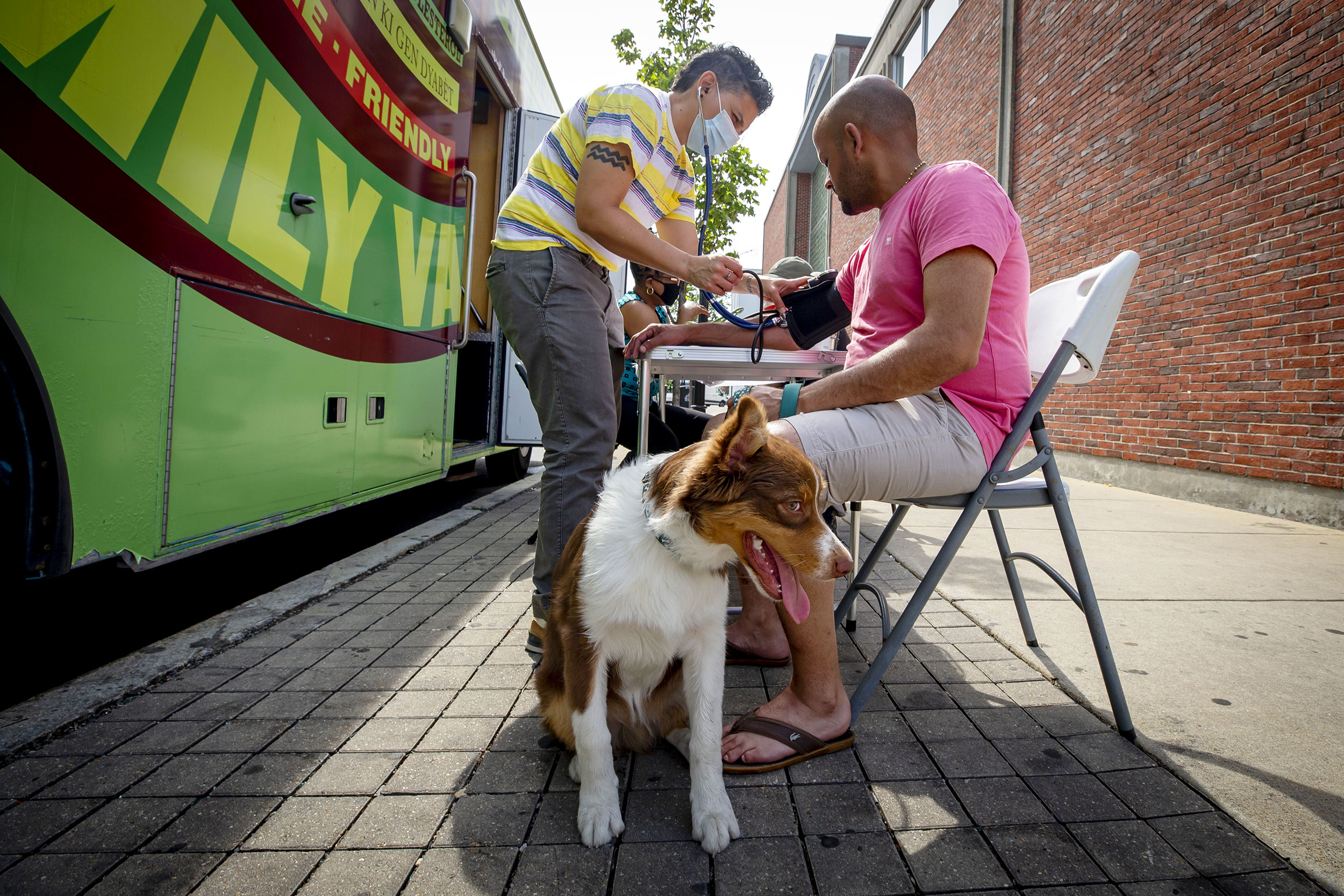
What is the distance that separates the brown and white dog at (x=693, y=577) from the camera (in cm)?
158

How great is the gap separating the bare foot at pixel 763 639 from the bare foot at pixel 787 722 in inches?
23.3

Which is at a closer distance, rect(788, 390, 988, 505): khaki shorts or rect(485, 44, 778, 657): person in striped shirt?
rect(788, 390, 988, 505): khaki shorts

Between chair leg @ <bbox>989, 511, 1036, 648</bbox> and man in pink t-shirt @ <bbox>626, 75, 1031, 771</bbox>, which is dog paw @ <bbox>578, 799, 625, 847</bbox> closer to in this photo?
man in pink t-shirt @ <bbox>626, 75, 1031, 771</bbox>

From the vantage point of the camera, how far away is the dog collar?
64.5 inches

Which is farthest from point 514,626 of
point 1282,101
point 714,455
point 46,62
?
point 1282,101

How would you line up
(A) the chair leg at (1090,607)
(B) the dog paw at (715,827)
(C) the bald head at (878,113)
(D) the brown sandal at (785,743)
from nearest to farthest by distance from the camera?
(B) the dog paw at (715,827) → (D) the brown sandal at (785,743) → (A) the chair leg at (1090,607) → (C) the bald head at (878,113)

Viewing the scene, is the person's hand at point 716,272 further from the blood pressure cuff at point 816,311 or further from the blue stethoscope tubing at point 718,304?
the blood pressure cuff at point 816,311

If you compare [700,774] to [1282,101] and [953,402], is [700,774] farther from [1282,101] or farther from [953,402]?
[1282,101]


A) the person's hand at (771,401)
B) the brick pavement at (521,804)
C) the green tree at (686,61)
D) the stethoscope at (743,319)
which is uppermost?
the green tree at (686,61)

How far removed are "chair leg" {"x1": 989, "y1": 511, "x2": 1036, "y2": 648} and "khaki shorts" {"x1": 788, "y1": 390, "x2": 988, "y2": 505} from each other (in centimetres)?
68

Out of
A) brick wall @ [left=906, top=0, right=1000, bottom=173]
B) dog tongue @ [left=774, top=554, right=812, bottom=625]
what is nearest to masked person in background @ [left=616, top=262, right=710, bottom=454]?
dog tongue @ [left=774, top=554, right=812, bottom=625]

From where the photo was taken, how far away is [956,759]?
183 centimetres

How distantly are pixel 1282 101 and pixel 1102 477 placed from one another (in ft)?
13.2

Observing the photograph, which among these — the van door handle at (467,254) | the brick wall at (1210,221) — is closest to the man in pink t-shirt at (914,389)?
the van door handle at (467,254)
